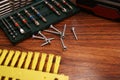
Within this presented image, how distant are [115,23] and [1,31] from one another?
44 centimetres

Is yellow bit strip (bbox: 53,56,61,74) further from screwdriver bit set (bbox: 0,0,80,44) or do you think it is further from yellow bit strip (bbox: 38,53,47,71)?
screwdriver bit set (bbox: 0,0,80,44)

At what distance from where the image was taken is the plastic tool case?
0.80m

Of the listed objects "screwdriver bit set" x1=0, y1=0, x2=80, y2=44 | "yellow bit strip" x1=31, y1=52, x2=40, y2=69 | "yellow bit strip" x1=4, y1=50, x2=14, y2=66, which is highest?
"screwdriver bit set" x1=0, y1=0, x2=80, y2=44

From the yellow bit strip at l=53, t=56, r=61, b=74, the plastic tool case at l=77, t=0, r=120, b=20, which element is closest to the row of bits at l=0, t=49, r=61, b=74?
the yellow bit strip at l=53, t=56, r=61, b=74

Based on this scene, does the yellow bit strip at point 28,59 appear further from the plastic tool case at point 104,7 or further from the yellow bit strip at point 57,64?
the plastic tool case at point 104,7

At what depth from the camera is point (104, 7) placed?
2.67 feet

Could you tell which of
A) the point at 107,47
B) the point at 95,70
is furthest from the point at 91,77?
the point at 107,47

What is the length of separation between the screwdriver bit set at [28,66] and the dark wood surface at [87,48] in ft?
0.08

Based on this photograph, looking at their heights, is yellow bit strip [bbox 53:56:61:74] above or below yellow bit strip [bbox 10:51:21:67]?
below

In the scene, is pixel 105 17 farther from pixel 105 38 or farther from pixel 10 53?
pixel 10 53

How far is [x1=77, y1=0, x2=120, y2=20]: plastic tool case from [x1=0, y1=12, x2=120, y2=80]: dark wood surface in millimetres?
25

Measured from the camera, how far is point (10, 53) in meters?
0.73

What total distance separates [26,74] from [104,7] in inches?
15.3

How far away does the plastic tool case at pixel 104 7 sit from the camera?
80 centimetres
